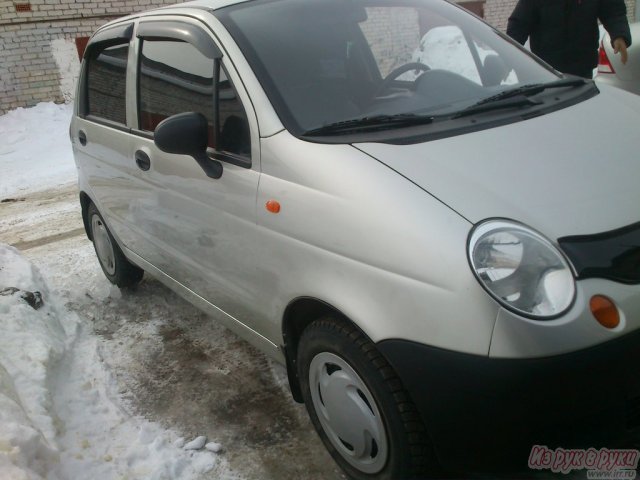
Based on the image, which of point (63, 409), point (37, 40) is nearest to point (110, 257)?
point (63, 409)

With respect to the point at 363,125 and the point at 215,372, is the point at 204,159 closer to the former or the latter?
the point at 363,125

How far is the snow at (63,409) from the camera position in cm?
235

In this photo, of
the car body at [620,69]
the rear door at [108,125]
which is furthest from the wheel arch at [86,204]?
the car body at [620,69]

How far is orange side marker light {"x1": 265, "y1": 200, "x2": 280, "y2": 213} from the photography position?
223cm

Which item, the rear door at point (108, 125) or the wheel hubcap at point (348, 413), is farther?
the rear door at point (108, 125)

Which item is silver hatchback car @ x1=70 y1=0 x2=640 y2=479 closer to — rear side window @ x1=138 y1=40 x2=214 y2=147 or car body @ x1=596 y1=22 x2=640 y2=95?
rear side window @ x1=138 y1=40 x2=214 y2=147

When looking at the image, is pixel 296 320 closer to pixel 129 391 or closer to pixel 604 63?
pixel 129 391

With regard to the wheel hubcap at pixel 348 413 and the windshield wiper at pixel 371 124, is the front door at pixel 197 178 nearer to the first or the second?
the windshield wiper at pixel 371 124


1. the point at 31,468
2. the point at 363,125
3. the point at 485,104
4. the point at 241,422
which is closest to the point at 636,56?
the point at 485,104

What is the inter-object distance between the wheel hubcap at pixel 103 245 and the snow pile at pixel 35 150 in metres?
4.08

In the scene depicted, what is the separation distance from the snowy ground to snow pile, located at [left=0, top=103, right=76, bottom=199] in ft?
13.2

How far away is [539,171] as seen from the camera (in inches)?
76.9

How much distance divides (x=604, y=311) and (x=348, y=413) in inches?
36.0

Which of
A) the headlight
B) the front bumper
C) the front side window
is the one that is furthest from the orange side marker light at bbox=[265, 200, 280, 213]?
the headlight
